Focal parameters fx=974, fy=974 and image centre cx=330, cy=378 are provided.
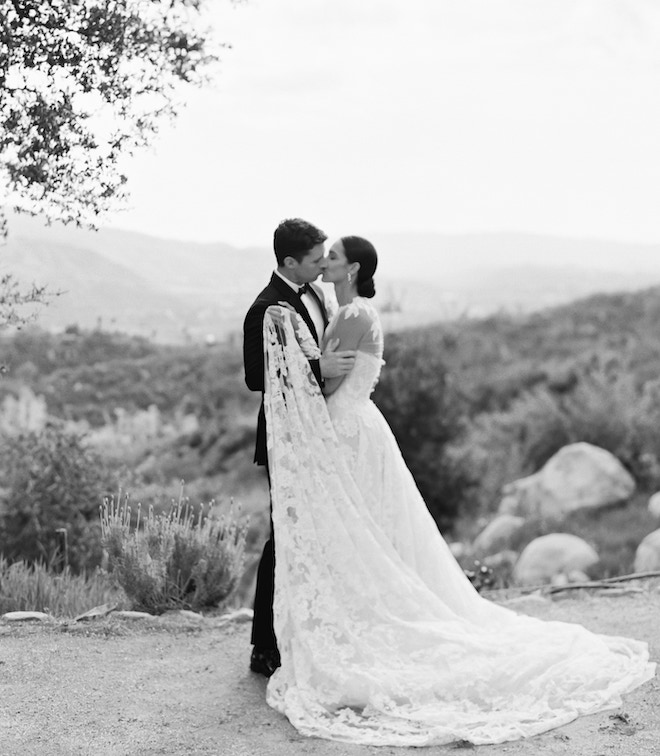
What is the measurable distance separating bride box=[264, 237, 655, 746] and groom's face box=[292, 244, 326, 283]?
6 centimetres

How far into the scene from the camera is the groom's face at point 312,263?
216 inches

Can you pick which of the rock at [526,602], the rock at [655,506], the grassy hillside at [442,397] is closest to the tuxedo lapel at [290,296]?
the rock at [526,602]

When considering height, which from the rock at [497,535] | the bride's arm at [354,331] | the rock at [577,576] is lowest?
the rock at [497,535]

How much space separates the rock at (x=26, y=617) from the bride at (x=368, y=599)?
7.99 feet

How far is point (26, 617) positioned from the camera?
7.16 metres

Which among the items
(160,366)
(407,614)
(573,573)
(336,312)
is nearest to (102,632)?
(407,614)

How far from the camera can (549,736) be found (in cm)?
483

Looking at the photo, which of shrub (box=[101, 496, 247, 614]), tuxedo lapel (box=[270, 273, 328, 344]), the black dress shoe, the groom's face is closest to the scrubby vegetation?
shrub (box=[101, 496, 247, 614])

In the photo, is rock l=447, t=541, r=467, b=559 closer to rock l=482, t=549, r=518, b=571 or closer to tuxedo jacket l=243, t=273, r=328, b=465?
rock l=482, t=549, r=518, b=571

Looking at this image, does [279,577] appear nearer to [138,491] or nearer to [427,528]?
[427,528]

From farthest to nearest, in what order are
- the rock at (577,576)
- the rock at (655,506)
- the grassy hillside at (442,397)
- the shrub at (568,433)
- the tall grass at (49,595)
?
the grassy hillside at (442,397), the shrub at (568,433), the rock at (655,506), the rock at (577,576), the tall grass at (49,595)

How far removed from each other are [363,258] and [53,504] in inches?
260

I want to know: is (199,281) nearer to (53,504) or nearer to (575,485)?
(575,485)

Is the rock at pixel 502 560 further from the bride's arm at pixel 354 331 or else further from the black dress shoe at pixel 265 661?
the bride's arm at pixel 354 331
